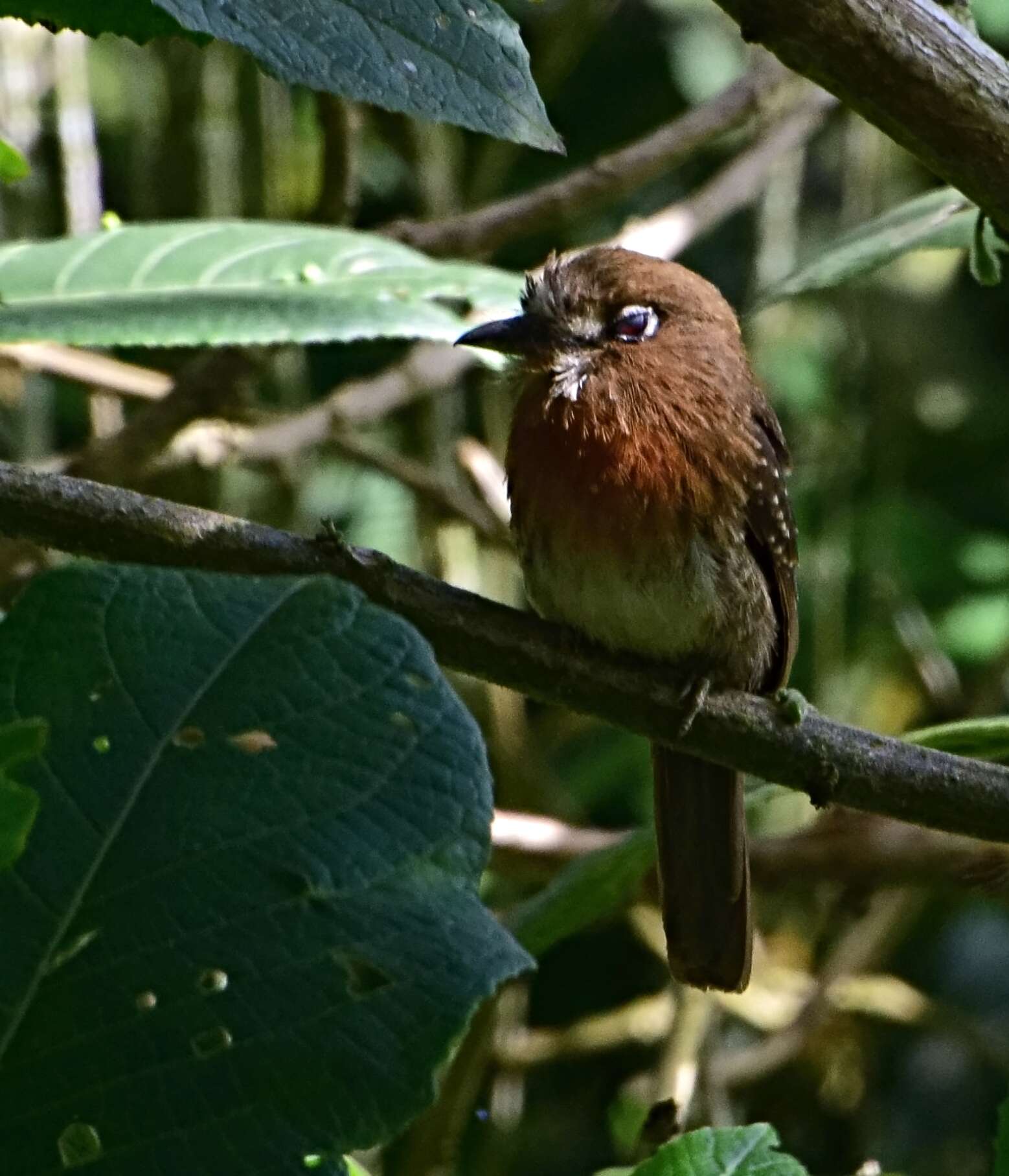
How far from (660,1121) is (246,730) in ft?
2.66

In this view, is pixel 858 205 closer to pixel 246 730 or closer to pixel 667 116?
pixel 667 116

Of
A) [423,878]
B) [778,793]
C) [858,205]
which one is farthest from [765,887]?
[423,878]

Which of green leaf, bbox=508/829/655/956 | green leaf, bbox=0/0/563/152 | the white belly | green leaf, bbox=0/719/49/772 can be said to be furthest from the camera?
the white belly

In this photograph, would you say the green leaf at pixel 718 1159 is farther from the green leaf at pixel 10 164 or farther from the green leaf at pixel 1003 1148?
the green leaf at pixel 10 164

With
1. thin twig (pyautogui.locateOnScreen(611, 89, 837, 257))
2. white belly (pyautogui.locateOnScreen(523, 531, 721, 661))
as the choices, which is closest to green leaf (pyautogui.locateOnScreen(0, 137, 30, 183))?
white belly (pyautogui.locateOnScreen(523, 531, 721, 661))

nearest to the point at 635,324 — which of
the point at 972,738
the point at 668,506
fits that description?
the point at 668,506

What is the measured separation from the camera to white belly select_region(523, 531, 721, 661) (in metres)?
2.36

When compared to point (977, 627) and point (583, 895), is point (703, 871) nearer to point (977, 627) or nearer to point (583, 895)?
point (583, 895)

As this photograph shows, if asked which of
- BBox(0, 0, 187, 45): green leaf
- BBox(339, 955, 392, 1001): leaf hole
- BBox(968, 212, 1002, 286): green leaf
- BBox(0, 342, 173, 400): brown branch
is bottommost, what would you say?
BBox(0, 342, 173, 400): brown branch

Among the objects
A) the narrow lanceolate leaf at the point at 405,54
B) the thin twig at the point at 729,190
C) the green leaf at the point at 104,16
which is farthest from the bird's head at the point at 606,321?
the narrow lanceolate leaf at the point at 405,54

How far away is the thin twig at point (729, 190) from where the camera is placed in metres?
3.64

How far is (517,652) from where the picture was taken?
5.90 feet

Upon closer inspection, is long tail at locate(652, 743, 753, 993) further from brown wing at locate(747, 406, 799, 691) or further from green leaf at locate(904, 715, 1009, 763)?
green leaf at locate(904, 715, 1009, 763)

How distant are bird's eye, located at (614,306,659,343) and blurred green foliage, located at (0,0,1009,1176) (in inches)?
41.1
